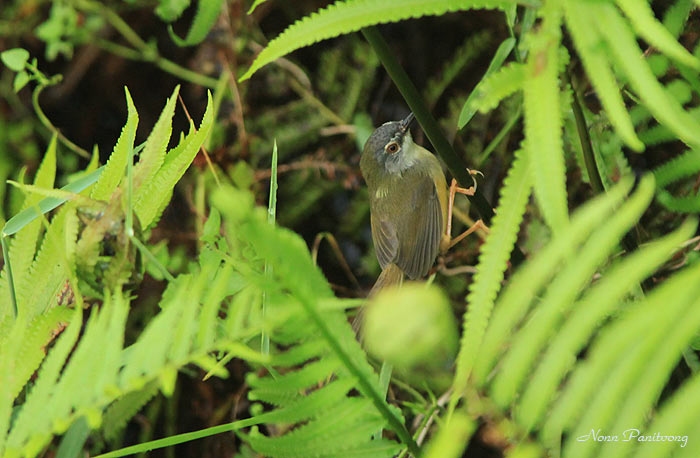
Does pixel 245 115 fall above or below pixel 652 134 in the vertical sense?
above

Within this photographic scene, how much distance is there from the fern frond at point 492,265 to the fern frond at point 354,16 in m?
0.25

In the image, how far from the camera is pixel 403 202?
290cm

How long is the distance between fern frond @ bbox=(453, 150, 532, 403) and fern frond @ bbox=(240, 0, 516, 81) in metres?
0.25

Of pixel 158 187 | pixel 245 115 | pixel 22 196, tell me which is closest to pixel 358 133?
pixel 245 115

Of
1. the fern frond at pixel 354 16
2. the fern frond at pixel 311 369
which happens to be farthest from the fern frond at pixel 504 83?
the fern frond at pixel 311 369

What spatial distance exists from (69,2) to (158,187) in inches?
69.3

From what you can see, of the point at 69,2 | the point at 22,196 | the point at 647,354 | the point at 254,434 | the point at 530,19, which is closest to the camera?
the point at 647,354

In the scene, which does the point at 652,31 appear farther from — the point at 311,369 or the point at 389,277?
the point at 389,277

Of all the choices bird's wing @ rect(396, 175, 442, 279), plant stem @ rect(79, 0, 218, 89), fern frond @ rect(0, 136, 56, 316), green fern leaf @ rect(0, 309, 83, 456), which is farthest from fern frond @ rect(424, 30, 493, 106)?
green fern leaf @ rect(0, 309, 83, 456)

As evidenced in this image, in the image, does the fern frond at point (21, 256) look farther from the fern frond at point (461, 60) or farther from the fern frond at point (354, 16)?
the fern frond at point (461, 60)

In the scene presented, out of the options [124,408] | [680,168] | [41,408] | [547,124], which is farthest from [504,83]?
[124,408]

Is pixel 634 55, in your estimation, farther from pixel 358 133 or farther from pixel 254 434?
pixel 358 133

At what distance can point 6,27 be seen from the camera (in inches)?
129

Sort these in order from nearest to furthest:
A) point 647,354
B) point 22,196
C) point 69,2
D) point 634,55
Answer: point 647,354 < point 634,55 < point 22,196 < point 69,2
